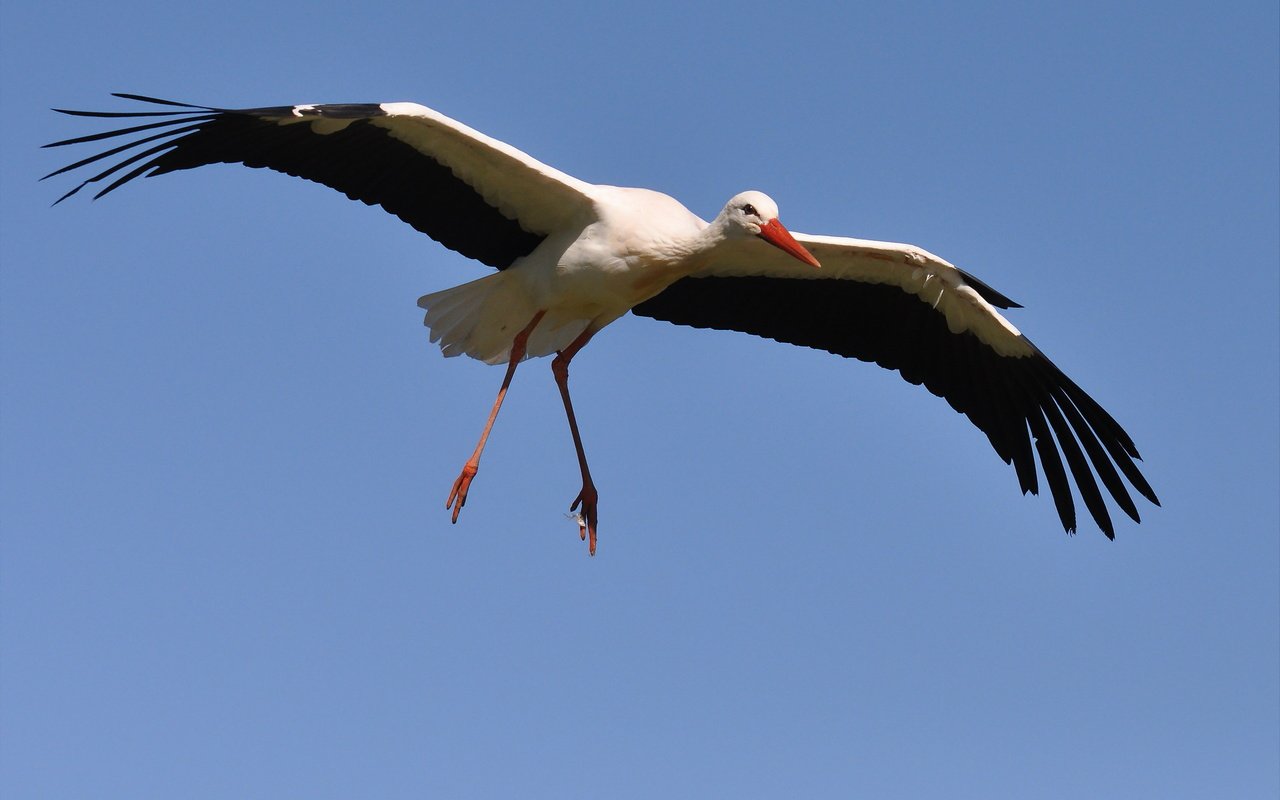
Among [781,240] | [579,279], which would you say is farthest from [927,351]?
[579,279]

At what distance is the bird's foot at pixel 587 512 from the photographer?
10.0 meters

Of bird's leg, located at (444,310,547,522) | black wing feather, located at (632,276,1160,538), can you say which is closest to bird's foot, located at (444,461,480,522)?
bird's leg, located at (444,310,547,522)

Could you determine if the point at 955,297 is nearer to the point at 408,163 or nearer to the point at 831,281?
the point at 831,281

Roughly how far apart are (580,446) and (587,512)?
1.61ft

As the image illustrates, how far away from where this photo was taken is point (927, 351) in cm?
1094

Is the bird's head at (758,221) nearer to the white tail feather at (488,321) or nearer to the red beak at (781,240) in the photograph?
the red beak at (781,240)

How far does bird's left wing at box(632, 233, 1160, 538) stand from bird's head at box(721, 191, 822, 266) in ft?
3.10

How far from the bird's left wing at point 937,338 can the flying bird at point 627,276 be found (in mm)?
11

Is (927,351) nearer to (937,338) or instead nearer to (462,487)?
(937,338)

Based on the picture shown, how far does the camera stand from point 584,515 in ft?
33.2

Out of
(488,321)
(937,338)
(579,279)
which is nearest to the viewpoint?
(579,279)

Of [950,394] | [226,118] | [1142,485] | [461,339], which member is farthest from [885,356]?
[226,118]

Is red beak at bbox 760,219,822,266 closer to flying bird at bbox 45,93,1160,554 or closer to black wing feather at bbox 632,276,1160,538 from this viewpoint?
flying bird at bbox 45,93,1160,554

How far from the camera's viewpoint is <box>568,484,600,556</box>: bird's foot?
1003 cm
